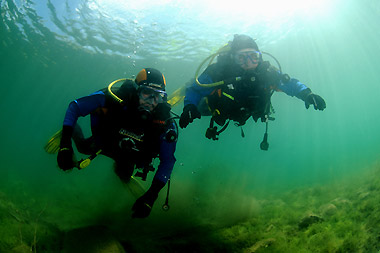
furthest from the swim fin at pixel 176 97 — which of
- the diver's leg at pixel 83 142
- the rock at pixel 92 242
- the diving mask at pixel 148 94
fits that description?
the rock at pixel 92 242

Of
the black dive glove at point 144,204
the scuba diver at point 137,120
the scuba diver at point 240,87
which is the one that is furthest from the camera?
the scuba diver at point 240,87

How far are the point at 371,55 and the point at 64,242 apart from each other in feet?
132

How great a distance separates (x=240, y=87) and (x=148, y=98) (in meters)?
2.22

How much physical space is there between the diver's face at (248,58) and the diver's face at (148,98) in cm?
238

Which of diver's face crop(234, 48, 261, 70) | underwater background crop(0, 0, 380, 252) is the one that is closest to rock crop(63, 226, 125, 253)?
underwater background crop(0, 0, 380, 252)

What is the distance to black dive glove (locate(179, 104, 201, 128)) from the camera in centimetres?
462

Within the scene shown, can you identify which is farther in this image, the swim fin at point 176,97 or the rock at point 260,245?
the swim fin at point 176,97

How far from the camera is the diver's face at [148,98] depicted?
13.7 ft

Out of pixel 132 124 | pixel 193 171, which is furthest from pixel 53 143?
pixel 193 171

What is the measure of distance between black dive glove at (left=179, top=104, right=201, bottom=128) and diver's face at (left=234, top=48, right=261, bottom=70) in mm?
1702

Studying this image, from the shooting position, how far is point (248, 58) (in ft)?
17.0

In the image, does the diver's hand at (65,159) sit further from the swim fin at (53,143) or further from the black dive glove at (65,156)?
the swim fin at (53,143)

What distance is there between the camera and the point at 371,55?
30250 millimetres

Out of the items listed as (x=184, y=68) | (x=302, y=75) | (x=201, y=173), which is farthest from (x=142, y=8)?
(x=302, y=75)
